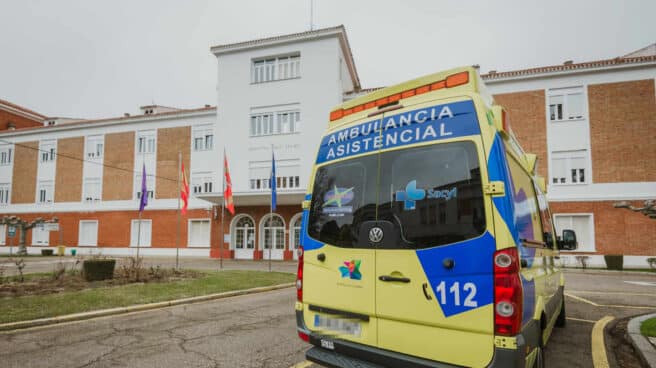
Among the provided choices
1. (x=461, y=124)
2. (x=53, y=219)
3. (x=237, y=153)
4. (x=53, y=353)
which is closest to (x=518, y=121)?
(x=237, y=153)

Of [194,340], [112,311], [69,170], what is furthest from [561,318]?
[69,170]

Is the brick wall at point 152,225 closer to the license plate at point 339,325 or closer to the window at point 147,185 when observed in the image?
the window at point 147,185

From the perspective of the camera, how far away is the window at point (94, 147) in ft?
107

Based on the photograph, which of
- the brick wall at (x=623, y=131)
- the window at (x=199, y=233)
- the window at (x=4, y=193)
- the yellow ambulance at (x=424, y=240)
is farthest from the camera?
the window at (x=4, y=193)

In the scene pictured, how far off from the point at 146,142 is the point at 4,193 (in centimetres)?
1626

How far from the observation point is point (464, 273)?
270cm

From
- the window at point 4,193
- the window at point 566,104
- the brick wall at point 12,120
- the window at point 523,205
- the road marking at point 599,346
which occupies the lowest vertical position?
the road marking at point 599,346

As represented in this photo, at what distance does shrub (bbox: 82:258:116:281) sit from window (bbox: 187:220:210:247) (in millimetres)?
16966

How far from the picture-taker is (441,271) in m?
2.79

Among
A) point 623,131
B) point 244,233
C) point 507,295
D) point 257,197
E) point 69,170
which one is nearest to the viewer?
point 507,295

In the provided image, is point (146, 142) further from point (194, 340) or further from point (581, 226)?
point (581, 226)

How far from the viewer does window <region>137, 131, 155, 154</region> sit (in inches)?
1222

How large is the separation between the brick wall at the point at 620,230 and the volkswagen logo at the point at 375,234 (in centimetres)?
2260

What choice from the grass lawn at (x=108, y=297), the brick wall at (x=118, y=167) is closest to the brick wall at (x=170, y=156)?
the brick wall at (x=118, y=167)
